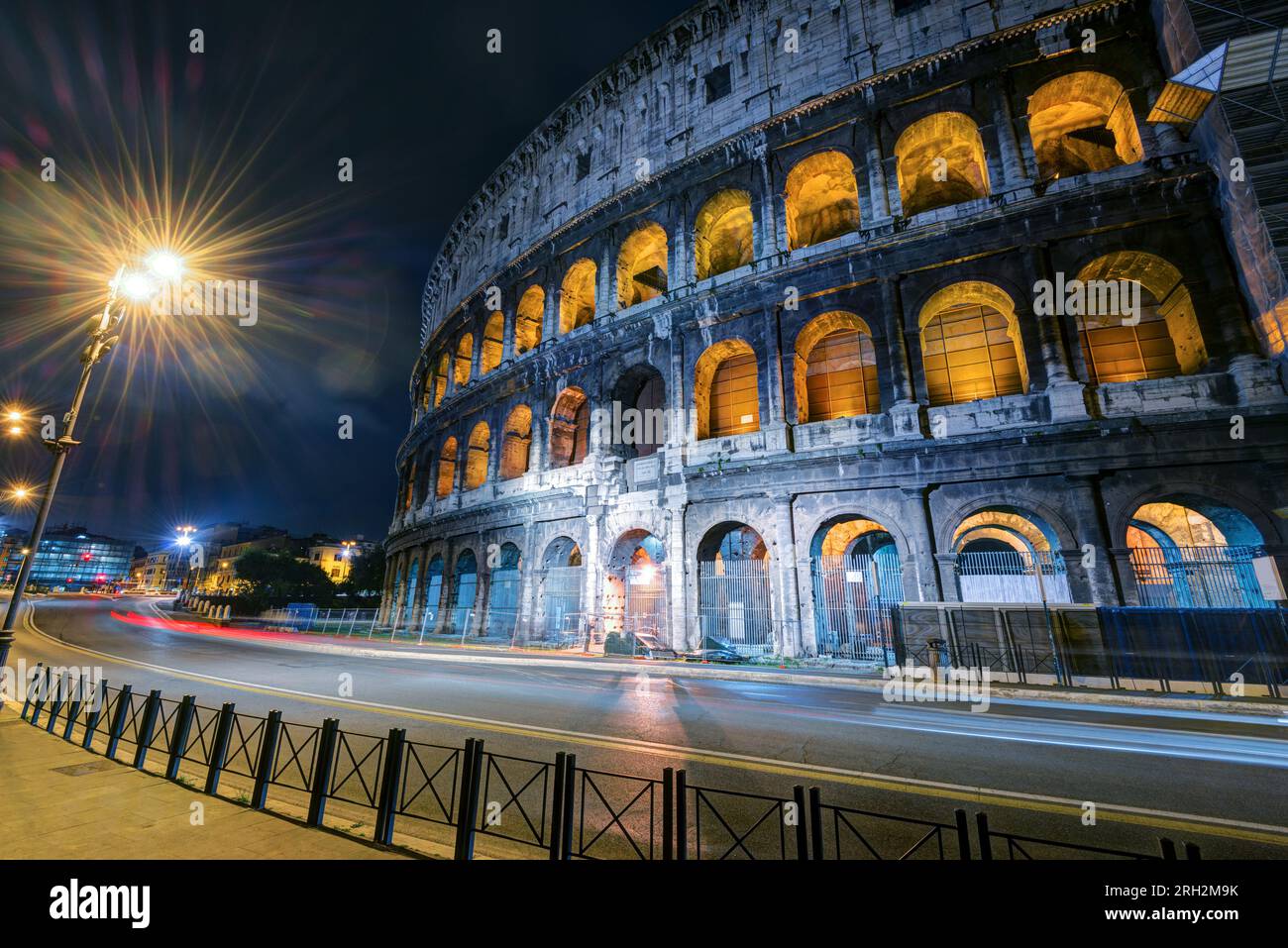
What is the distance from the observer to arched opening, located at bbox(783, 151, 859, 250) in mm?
17719

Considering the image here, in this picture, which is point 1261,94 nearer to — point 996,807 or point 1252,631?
point 1252,631

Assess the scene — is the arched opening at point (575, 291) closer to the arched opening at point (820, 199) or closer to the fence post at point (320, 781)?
the arched opening at point (820, 199)

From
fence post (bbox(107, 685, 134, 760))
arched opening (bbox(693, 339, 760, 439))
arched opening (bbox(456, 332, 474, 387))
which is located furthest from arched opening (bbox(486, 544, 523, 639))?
fence post (bbox(107, 685, 134, 760))

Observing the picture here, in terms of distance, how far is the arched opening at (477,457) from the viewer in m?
24.8

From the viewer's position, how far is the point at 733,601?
15.7 metres

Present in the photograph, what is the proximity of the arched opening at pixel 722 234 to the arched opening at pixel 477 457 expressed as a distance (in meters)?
12.4

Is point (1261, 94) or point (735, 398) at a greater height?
point (1261, 94)

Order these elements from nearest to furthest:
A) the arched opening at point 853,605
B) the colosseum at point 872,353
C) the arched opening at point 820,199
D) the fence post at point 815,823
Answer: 1. the fence post at point 815,823
2. the colosseum at point 872,353
3. the arched opening at point 853,605
4. the arched opening at point 820,199

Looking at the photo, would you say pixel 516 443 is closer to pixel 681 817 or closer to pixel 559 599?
pixel 559 599

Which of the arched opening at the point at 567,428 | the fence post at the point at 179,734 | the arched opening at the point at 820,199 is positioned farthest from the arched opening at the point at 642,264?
the fence post at the point at 179,734

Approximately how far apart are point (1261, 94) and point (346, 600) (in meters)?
50.2

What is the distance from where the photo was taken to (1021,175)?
47.6 ft

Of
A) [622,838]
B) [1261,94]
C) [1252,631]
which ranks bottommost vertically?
[622,838]
